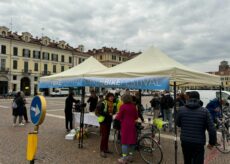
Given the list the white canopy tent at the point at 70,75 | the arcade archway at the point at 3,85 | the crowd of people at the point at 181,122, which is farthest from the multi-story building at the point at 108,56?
→ the white canopy tent at the point at 70,75

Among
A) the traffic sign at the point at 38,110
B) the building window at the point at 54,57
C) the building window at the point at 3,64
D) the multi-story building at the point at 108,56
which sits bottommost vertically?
the traffic sign at the point at 38,110

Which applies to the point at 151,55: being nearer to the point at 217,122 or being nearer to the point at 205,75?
the point at 205,75

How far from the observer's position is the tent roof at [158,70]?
19.4 feet

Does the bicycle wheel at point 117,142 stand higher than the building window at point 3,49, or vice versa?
the building window at point 3,49

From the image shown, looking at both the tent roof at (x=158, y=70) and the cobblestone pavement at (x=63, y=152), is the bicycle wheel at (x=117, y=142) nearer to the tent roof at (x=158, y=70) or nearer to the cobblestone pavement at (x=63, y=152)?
the cobblestone pavement at (x=63, y=152)

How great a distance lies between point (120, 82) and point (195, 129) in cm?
286

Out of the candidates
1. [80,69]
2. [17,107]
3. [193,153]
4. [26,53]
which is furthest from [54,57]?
[193,153]

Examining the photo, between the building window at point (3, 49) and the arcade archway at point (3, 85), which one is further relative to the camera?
the building window at point (3, 49)

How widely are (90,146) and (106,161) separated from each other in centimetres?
174

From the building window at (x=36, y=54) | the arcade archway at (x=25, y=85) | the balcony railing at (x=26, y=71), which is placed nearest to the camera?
the arcade archway at (x=25, y=85)

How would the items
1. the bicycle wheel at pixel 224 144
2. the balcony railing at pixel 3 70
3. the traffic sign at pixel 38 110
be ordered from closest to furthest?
the traffic sign at pixel 38 110 → the bicycle wheel at pixel 224 144 → the balcony railing at pixel 3 70

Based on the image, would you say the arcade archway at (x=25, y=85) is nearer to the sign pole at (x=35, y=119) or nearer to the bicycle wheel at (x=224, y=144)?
the bicycle wheel at (x=224, y=144)

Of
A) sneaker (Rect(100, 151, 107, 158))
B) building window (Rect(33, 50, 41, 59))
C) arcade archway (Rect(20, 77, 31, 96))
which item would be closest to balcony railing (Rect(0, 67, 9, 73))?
arcade archway (Rect(20, 77, 31, 96))

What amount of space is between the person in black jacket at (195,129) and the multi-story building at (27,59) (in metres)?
55.6
